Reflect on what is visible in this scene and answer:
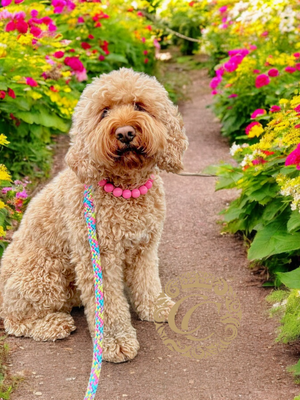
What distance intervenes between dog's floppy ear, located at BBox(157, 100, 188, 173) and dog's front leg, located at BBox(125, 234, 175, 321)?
1.66 feet

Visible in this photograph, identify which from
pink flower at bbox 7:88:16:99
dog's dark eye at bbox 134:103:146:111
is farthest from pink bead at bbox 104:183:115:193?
pink flower at bbox 7:88:16:99

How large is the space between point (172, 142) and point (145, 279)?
96 cm

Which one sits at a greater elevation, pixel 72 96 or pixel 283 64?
pixel 283 64

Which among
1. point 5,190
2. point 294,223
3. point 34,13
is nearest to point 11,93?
point 5,190

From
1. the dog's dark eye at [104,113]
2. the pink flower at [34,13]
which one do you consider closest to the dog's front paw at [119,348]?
the dog's dark eye at [104,113]

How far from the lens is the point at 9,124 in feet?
17.7

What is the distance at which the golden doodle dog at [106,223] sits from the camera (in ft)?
9.17

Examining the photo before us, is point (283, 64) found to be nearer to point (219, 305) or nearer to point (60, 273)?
point (219, 305)

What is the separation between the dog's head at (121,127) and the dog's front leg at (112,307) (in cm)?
54

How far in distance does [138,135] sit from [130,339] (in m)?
1.27

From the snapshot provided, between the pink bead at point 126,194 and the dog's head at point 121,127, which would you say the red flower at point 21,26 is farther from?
the pink bead at point 126,194

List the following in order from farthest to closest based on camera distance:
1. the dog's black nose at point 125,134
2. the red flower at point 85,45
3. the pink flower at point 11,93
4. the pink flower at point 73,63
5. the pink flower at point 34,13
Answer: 1. the red flower at point 85,45
2. the pink flower at point 73,63
3. the pink flower at point 34,13
4. the pink flower at point 11,93
5. the dog's black nose at point 125,134

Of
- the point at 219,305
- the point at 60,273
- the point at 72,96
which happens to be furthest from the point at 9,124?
the point at 219,305

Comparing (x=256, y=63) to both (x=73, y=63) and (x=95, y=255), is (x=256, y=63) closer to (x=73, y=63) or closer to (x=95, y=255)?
(x=73, y=63)
